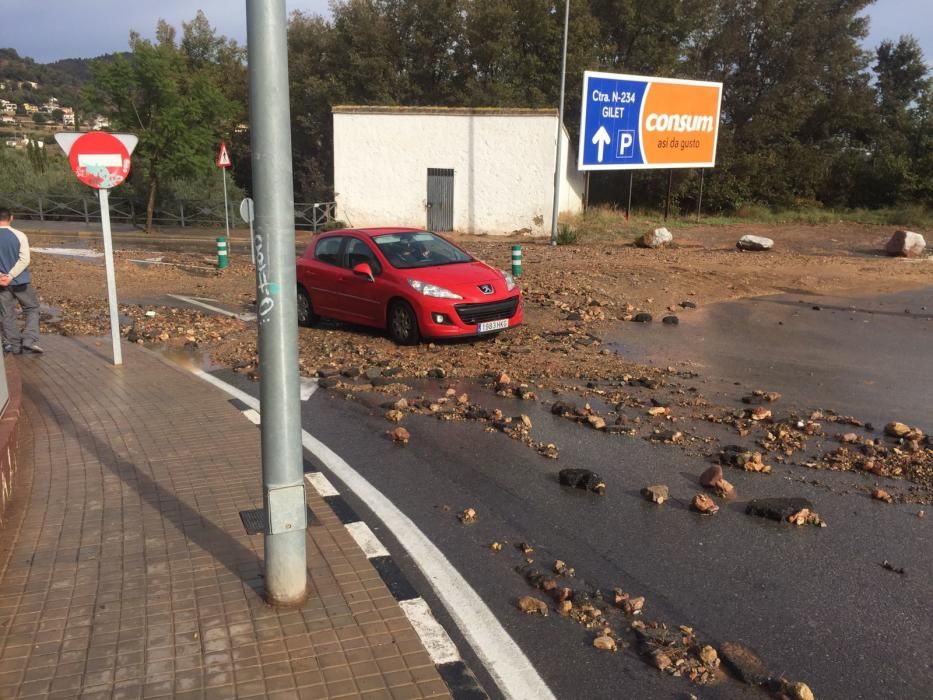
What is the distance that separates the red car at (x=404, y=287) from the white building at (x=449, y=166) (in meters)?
16.4

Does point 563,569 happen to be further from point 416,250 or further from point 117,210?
point 117,210

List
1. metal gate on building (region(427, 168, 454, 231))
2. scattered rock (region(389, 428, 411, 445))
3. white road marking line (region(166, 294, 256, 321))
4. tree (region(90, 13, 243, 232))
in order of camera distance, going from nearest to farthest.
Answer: scattered rock (region(389, 428, 411, 445)) < white road marking line (region(166, 294, 256, 321)) < tree (region(90, 13, 243, 232)) < metal gate on building (region(427, 168, 454, 231))

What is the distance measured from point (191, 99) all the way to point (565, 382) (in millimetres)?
24115

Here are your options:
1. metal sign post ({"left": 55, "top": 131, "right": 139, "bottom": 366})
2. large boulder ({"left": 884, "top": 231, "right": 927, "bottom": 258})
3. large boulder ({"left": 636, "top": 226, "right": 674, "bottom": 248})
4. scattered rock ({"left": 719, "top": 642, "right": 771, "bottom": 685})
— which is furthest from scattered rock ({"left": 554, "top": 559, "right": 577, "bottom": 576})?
large boulder ({"left": 884, "top": 231, "right": 927, "bottom": 258})

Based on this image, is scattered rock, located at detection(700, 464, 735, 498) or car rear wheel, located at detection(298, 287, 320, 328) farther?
car rear wheel, located at detection(298, 287, 320, 328)

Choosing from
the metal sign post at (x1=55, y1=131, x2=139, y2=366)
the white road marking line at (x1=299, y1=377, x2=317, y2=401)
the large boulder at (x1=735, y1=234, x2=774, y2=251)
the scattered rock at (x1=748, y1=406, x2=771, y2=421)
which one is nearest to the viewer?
the scattered rock at (x1=748, y1=406, x2=771, y2=421)

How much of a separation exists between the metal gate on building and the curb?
2353 centimetres

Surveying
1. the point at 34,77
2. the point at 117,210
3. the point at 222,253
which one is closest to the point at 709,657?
the point at 222,253

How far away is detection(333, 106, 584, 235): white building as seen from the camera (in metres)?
27.8

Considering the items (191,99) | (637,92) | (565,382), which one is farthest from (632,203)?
(565,382)

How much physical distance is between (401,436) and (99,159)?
16.0ft

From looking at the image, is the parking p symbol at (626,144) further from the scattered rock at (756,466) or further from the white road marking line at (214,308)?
the scattered rock at (756,466)

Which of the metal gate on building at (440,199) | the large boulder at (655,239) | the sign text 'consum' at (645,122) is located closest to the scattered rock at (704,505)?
the large boulder at (655,239)

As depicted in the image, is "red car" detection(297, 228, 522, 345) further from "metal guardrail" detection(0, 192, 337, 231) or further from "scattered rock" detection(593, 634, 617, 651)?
"metal guardrail" detection(0, 192, 337, 231)
